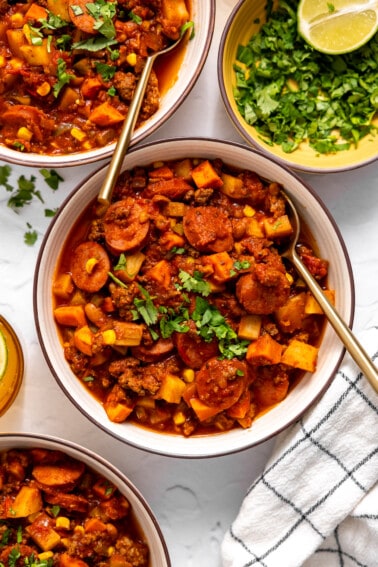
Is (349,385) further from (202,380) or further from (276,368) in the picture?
(202,380)

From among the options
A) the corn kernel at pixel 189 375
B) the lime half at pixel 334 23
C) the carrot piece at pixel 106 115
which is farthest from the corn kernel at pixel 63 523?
Answer: the lime half at pixel 334 23

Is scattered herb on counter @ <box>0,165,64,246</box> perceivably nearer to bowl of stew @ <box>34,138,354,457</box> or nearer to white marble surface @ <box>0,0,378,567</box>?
white marble surface @ <box>0,0,378,567</box>

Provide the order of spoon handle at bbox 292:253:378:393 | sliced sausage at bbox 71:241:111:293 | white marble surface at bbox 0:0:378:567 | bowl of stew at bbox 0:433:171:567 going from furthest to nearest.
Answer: white marble surface at bbox 0:0:378:567
bowl of stew at bbox 0:433:171:567
sliced sausage at bbox 71:241:111:293
spoon handle at bbox 292:253:378:393

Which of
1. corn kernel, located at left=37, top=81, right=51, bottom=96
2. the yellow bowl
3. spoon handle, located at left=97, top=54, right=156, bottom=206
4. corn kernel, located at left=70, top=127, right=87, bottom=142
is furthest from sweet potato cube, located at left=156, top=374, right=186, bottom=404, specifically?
corn kernel, located at left=37, top=81, right=51, bottom=96

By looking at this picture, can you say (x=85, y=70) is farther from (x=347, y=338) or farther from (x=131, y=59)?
(x=347, y=338)

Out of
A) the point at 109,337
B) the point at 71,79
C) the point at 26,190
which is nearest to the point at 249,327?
the point at 109,337
